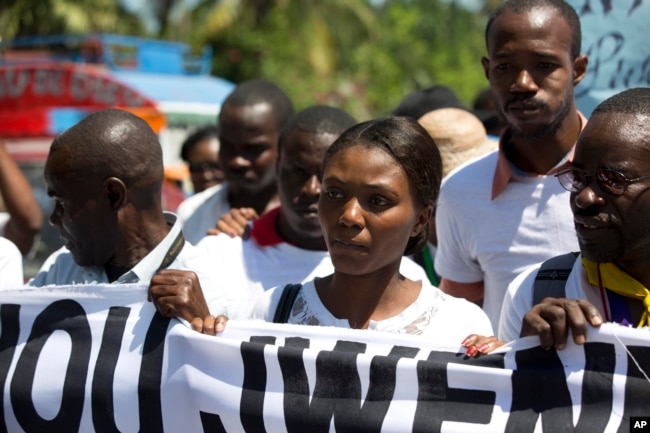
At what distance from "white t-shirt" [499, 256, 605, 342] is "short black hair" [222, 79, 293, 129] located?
2.45m

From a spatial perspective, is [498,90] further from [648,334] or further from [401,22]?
[401,22]

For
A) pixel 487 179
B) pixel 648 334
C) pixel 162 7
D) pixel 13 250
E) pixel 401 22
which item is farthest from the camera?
pixel 401 22

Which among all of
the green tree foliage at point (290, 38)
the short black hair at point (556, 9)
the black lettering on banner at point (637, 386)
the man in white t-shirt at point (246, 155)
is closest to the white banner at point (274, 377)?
the black lettering on banner at point (637, 386)

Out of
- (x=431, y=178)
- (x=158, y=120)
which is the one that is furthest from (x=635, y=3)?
(x=158, y=120)

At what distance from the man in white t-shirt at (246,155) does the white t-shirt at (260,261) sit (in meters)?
0.88

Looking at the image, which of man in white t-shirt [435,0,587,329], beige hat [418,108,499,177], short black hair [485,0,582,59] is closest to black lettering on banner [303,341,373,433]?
man in white t-shirt [435,0,587,329]

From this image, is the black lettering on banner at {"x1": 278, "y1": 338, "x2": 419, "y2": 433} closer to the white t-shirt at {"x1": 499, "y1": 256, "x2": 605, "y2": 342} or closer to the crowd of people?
the crowd of people

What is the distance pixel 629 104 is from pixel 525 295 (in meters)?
0.60

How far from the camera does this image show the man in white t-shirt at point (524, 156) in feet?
Result: 11.9

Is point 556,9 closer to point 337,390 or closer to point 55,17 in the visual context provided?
point 337,390

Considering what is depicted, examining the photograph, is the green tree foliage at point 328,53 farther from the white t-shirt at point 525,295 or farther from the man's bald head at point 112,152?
the white t-shirt at point 525,295

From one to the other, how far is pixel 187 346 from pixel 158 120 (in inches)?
314

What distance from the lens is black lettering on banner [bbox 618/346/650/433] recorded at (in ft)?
8.00

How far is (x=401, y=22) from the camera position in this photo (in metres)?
27.2
